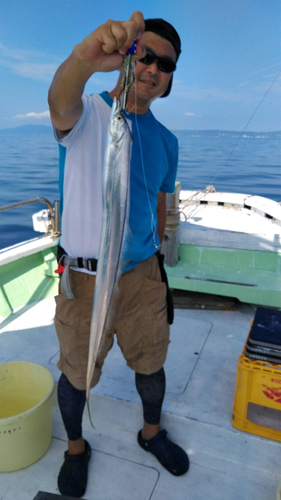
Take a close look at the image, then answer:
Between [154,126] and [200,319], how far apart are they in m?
2.65

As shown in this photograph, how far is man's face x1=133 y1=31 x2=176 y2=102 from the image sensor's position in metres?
1.69

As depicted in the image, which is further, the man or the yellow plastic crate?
the yellow plastic crate

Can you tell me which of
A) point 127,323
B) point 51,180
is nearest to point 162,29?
point 127,323

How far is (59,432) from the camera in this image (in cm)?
245

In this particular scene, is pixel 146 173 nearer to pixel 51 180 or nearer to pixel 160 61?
pixel 160 61

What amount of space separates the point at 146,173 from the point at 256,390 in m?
1.62

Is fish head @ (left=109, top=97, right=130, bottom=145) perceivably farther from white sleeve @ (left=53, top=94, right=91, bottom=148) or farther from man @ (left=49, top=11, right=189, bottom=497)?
white sleeve @ (left=53, top=94, right=91, bottom=148)

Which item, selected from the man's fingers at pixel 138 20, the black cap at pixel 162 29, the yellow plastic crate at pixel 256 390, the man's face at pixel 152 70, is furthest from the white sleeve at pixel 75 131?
the yellow plastic crate at pixel 256 390

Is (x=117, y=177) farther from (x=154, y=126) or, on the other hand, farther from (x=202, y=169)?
(x=202, y=169)

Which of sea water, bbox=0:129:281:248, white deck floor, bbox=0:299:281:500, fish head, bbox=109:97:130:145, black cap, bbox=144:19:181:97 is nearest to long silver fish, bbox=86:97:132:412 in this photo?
fish head, bbox=109:97:130:145

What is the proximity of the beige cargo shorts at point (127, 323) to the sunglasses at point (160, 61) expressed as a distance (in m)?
1.02

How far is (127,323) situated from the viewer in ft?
6.43

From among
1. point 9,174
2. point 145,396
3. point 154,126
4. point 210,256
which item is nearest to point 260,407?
point 145,396

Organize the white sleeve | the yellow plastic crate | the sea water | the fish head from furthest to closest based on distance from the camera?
the sea water → the yellow plastic crate → the white sleeve → the fish head
